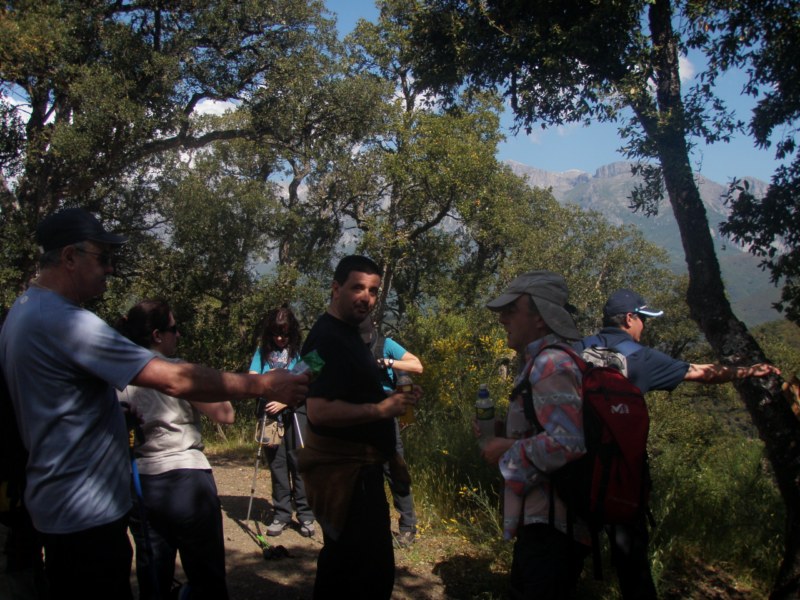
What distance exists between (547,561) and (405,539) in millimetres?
2689

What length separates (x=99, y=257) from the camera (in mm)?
2303

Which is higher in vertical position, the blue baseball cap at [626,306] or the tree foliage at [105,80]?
the tree foliage at [105,80]

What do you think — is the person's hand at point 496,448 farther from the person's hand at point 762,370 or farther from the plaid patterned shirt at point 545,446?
the person's hand at point 762,370

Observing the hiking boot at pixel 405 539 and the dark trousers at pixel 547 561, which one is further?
the hiking boot at pixel 405 539

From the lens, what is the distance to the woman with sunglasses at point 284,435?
5.32m

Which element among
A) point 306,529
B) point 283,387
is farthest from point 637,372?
point 306,529

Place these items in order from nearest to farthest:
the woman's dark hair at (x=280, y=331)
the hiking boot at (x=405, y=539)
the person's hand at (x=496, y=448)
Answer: the person's hand at (x=496, y=448), the hiking boot at (x=405, y=539), the woman's dark hair at (x=280, y=331)

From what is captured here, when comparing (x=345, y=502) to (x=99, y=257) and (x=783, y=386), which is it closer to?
(x=99, y=257)

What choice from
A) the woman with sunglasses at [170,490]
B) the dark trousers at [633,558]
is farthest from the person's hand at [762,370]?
the woman with sunglasses at [170,490]

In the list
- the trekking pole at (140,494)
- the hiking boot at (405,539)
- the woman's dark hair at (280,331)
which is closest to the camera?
the trekking pole at (140,494)

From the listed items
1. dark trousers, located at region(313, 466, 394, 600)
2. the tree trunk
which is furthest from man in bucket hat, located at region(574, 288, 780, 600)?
dark trousers, located at region(313, 466, 394, 600)

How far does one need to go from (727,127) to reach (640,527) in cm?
353

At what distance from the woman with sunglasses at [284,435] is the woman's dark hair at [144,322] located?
6.25 feet

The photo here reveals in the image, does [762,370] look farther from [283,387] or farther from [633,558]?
[283,387]
